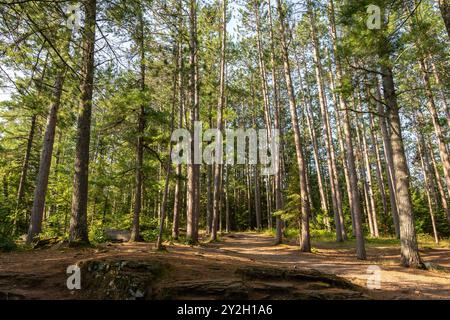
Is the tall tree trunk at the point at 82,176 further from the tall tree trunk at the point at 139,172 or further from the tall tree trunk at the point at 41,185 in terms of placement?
the tall tree trunk at the point at 139,172

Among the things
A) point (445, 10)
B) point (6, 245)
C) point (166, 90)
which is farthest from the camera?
point (166, 90)

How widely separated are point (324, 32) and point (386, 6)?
33.2 ft

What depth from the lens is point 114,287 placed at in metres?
4.21

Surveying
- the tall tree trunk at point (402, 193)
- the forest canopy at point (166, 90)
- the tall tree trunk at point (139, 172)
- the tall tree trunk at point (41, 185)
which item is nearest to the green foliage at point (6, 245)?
the forest canopy at point (166, 90)

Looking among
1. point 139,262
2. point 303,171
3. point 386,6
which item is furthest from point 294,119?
point 139,262

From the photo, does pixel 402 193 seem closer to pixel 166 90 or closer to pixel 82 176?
pixel 82 176

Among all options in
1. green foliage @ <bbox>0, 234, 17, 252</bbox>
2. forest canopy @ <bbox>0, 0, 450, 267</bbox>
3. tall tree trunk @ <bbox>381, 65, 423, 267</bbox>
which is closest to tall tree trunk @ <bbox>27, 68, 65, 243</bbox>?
forest canopy @ <bbox>0, 0, 450, 267</bbox>

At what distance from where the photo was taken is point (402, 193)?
8.81m

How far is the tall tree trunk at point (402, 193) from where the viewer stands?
8.44 metres

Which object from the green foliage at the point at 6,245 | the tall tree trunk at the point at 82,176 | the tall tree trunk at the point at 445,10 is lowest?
the green foliage at the point at 6,245

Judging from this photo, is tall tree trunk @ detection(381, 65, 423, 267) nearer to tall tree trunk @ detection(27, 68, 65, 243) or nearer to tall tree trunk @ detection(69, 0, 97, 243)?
tall tree trunk @ detection(69, 0, 97, 243)

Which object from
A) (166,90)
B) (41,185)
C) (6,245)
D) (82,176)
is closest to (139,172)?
(82,176)

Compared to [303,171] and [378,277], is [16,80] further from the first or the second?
[303,171]

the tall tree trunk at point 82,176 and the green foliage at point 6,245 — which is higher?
the tall tree trunk at point 82,176
